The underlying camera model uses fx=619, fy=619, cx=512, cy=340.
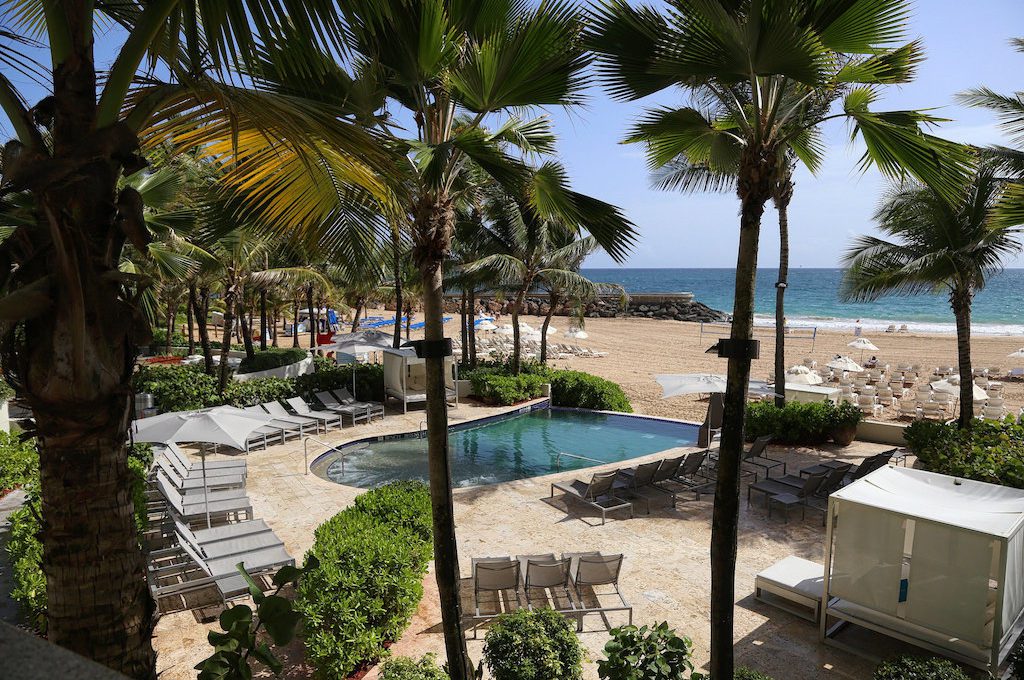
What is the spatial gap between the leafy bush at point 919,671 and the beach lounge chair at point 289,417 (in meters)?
13.2

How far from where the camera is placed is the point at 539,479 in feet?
40.9

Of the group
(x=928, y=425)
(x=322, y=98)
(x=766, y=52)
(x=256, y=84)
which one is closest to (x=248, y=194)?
(x=322, y=98)

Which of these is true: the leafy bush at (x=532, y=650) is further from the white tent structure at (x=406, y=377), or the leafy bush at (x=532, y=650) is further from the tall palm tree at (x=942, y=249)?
the white tent structure at (x=406, y=377)

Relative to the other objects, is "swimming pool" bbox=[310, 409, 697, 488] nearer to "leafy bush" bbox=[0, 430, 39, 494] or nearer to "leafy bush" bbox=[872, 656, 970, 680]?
"leafy bush" bbox=[0, 430, 39, 494]

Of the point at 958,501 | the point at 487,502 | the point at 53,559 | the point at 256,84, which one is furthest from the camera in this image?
the point at 487,502

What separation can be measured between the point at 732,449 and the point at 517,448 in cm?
1179

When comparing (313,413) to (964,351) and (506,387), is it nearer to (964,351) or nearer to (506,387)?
(506,387)

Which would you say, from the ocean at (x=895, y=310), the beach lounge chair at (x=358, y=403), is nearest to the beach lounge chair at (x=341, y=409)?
the beach lounge chair at (x=358, y=403)

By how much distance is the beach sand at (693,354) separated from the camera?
22.3m

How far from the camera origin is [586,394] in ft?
64.6

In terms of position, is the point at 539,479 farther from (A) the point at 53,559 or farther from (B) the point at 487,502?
(A) the point at 53,559

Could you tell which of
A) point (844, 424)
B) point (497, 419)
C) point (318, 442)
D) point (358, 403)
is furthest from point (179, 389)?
point (844, 424)

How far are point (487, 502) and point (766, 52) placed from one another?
8.86m

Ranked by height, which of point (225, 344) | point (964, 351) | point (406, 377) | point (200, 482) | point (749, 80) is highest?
point (749, 80)
